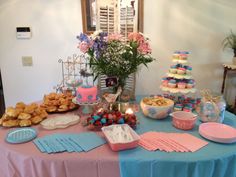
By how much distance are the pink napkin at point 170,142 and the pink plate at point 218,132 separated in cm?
5

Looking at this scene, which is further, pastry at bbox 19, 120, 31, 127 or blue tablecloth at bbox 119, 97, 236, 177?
pastry at bbox 19, 120, 31, 127

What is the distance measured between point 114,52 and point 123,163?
2.35 feet

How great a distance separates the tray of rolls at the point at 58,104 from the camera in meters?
1.39

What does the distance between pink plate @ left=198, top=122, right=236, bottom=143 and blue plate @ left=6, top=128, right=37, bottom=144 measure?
0.90 metres

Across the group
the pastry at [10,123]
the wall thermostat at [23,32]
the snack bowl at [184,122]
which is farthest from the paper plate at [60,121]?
the wall thermostat at [23,32]

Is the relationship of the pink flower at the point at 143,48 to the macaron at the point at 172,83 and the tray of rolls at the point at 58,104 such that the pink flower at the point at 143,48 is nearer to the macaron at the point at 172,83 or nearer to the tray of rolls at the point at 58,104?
the macaron at the point at 172,83

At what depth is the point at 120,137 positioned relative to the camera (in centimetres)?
101

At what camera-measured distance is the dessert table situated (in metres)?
0.88

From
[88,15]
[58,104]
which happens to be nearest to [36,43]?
[88,15]

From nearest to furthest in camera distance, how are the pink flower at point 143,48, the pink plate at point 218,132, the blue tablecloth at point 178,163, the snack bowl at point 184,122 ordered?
the blue tablecloth at point 178,163 < the pink plate at point 218,132 < the snack bowl at point 184,122 < the pink flower at point 143,48

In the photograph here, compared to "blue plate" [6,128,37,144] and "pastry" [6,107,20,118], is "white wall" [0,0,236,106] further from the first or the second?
"blue plate" [6,128,37,144]

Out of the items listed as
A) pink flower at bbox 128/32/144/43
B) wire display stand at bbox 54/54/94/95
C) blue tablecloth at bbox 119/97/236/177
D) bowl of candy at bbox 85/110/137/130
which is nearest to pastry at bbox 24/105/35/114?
bowl of candy at bbox 85/110/137/130

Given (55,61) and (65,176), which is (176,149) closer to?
(65,176)

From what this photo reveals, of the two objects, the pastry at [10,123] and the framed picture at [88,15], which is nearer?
the pastry at [10,123]
